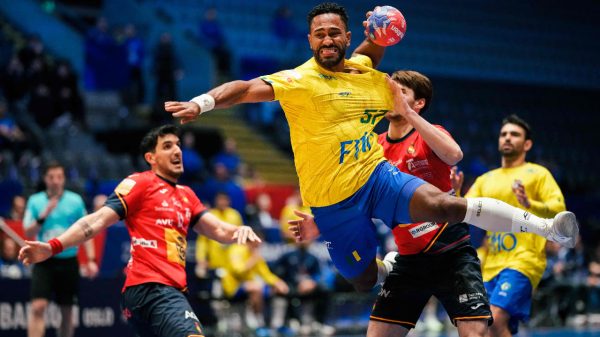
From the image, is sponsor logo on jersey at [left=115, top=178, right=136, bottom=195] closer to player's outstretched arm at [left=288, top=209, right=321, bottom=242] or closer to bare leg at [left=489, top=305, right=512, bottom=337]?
player's outstretched arm at [left=288, top=209, right=321, bottom=242]

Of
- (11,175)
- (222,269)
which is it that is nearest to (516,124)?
(222,269)

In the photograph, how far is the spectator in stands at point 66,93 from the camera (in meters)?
19.3

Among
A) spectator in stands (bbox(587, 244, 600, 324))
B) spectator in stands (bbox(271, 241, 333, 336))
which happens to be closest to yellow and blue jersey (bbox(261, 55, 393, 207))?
spectator in stands (bbox(271, 241, 333, 336))

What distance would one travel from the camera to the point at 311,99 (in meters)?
6.34

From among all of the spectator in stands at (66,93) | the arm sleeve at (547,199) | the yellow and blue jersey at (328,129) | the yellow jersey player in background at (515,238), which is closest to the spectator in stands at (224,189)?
the spectator in stands at (66,93)

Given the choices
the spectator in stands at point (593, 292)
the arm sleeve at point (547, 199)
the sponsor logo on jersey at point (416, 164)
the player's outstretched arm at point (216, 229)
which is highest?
the sponsor logo on jersey at point (416, 164)

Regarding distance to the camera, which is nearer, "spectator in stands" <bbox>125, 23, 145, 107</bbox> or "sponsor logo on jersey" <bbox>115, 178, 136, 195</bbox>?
"sponsor logo on jersey" <bbox>115, 178, 136, 195</bbox>

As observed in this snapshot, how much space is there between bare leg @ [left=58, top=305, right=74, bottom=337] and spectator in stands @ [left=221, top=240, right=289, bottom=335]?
434 centimetres

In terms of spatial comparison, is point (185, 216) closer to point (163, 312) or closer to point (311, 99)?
point (163, 312)

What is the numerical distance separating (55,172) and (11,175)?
5824mm

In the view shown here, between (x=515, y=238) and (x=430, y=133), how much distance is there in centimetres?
245

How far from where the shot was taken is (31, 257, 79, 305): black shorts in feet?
34.0

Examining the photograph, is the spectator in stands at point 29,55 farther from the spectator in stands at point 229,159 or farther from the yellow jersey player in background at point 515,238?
the yellow jersey player in background at point 515,238

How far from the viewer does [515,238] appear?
8336 mm
